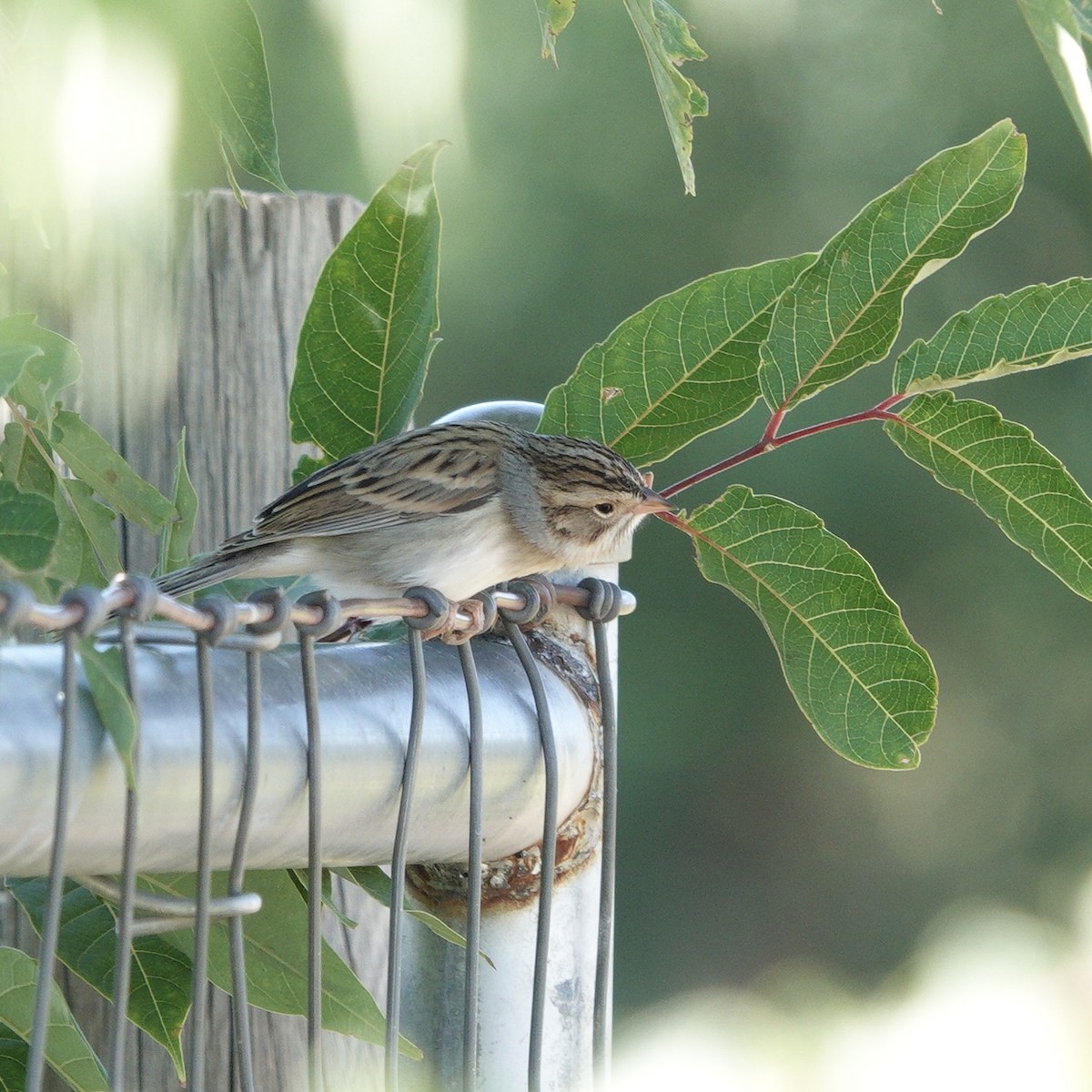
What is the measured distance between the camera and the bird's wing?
6.66 ft

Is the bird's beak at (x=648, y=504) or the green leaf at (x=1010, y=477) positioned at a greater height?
the green leaf at (x=1010, y=477)

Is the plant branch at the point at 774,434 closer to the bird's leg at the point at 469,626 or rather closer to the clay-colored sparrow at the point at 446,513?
the bird's leg at the point at 469,626

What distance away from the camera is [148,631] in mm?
850

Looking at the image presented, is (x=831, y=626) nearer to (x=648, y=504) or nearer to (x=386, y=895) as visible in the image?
(x=386, y=895)

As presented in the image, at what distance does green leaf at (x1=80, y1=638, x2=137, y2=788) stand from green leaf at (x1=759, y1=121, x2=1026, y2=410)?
0.61 m

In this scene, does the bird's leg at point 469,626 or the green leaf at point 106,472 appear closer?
the bird's leg at point 469,626

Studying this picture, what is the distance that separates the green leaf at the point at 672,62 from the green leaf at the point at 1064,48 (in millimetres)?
230

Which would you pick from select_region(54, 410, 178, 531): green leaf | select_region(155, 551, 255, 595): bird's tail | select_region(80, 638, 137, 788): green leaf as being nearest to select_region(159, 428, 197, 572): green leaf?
select_region(54, 410, 178, 531): green leaf

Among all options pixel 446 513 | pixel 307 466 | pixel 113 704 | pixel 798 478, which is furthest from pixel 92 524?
pixel 798 478

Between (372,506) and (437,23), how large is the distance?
91 cm

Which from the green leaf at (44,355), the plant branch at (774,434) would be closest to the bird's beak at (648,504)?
the plant branch at (774,434)

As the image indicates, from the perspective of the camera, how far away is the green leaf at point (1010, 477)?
1153 mm

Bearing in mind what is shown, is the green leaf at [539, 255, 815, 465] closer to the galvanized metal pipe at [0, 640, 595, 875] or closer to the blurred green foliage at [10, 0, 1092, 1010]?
the galvanized metal pipe at [0, 640, 595, 875]

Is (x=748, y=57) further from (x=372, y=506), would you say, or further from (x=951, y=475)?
(x=951, y=475)
